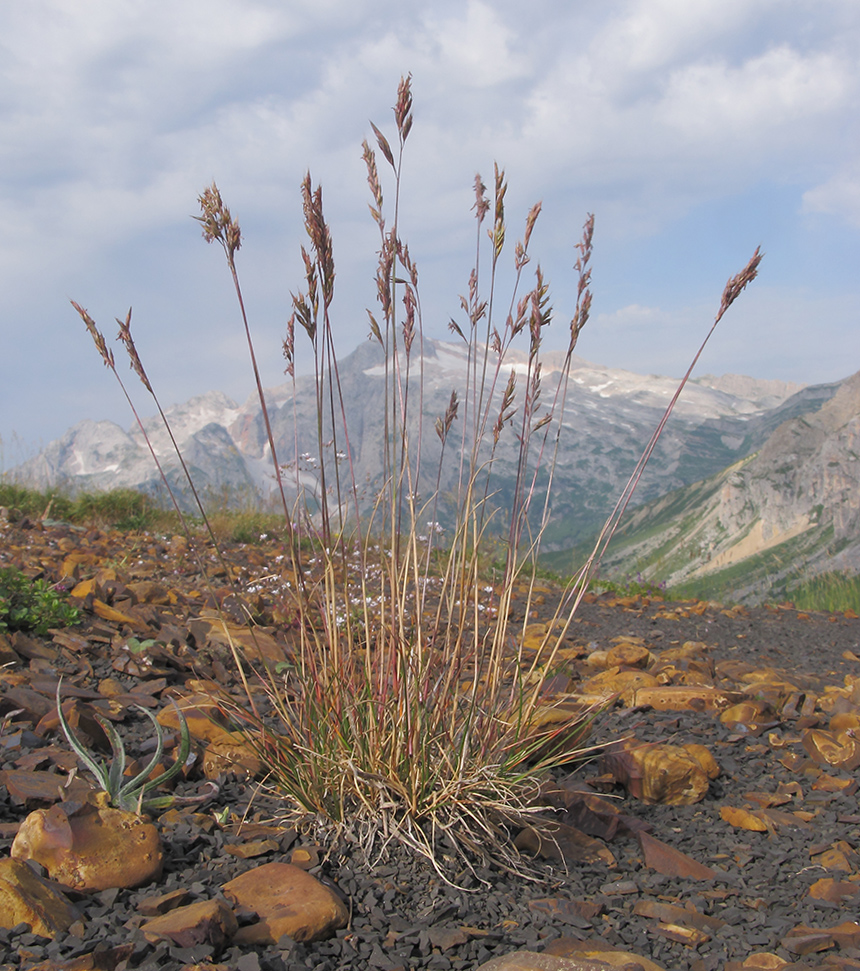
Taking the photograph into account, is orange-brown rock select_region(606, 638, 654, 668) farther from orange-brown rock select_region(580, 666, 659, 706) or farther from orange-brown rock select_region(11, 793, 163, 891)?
orange-brown rock select_region(11, 793, 163, 891)

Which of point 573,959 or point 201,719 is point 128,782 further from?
point 573,959

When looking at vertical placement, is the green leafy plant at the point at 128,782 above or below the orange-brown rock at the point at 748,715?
above

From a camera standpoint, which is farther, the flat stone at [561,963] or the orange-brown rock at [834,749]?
the orange-brown rock at [834,749]

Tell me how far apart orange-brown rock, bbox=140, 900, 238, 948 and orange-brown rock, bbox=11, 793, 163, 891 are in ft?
0.70

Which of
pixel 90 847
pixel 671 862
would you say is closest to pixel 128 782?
pixel 90 847

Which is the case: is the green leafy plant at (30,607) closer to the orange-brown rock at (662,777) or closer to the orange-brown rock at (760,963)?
the orange-brown rock at (662,777)

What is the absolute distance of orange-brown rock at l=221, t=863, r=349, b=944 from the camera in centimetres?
156

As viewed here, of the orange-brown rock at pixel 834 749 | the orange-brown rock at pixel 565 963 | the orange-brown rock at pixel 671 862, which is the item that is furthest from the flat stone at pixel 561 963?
the orange-brown rock at pixel 834 749

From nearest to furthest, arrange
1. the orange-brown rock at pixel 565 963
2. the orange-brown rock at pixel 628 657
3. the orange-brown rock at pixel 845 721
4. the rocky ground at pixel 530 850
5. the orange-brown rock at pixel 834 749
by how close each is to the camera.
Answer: the orange-brown rock at pixel 565 963 < the rocky ground at pixel 530 850 < the orange-brown rock at pixel 834 749 < the orange-brown rock at pixel 845 721 < the orange-brown rock at pixel 628 657

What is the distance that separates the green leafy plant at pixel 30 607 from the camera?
3.43 m

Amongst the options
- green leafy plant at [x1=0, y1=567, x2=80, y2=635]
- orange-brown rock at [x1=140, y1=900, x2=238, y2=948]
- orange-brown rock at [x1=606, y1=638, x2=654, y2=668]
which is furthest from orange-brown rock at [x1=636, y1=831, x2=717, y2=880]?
green leafy plant at [x1=0, y1=567, x2=80, y2=635]

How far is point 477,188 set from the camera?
2338mm

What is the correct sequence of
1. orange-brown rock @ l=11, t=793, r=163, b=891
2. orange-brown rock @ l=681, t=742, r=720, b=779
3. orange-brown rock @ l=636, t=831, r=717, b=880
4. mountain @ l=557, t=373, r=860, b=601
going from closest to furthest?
orange-brown rock @ l=11, t=793, r=163, b=891 → orange-brown rock @ l=636, t=831, r=717, b=880 → orange-brown rock @ l=681, t=742, r=720, b=779 → mountain @ l=557, t=373, r=860, b=601

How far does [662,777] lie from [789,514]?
27.8 metres
